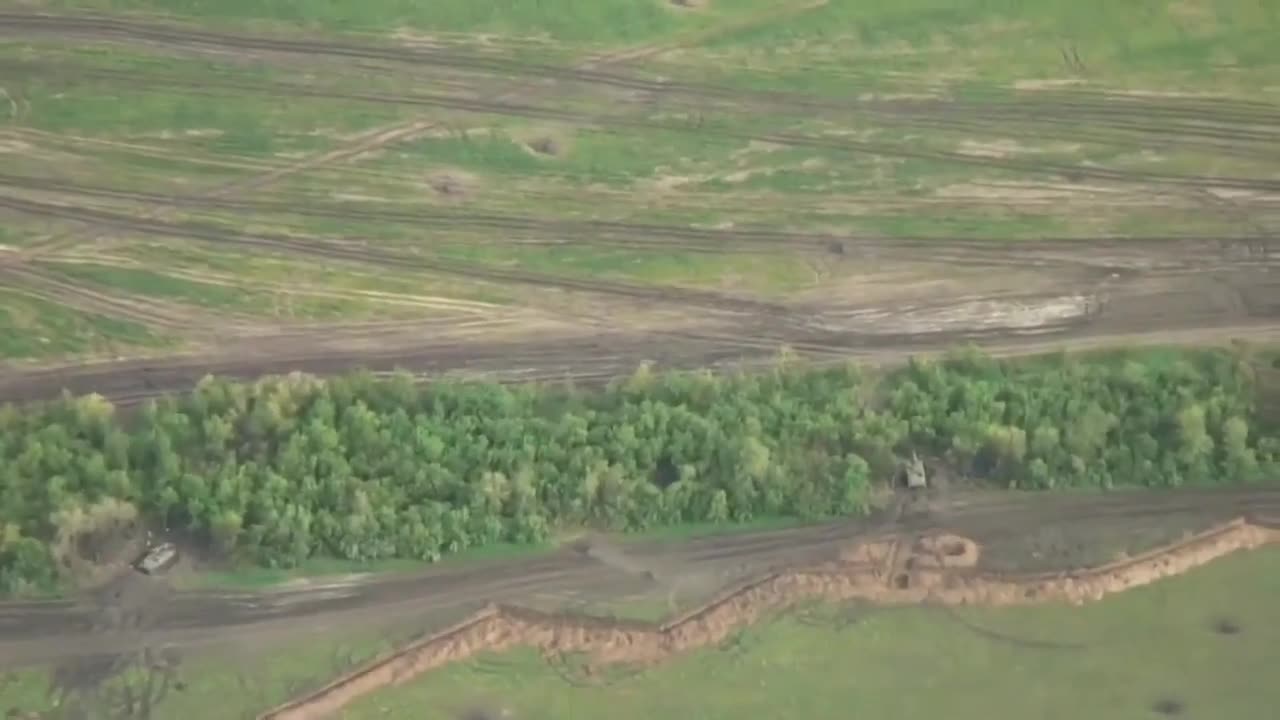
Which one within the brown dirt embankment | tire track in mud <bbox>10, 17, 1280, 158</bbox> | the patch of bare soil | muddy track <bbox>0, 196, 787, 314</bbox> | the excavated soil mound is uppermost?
tire track in mud <bbox>10, 17, 1280, 158</bbox>

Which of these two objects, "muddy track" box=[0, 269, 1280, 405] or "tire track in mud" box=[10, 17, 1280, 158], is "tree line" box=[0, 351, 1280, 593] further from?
"tire track in mud" box=[10, 17, 1280, 158]

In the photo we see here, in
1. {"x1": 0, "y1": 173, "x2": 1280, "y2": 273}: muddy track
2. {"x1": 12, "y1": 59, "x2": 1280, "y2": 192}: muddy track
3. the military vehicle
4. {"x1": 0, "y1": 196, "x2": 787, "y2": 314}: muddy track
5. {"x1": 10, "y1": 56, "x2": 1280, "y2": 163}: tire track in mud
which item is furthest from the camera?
{"x1": 10, "y1": 56, "x2": 1280, "y2": 163}: tire track in mud

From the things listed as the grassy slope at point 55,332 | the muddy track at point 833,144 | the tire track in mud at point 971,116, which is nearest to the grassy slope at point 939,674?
the grassy slope at point 55,332

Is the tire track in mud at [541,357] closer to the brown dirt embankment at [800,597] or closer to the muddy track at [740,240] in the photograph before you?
the muddy track at [740,240]

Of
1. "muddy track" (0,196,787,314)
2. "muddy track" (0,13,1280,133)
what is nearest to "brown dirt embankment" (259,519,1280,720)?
"muddy track" (0,196,787,314)

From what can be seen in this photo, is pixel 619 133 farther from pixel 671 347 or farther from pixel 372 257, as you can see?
pixel 372 257

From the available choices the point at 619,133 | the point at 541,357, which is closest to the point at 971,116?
the point at 619,133

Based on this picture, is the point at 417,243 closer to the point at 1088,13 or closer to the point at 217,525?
the point at 217,525
